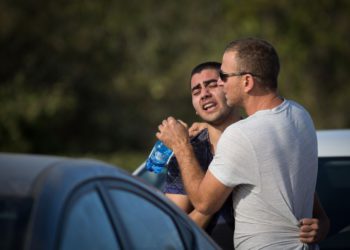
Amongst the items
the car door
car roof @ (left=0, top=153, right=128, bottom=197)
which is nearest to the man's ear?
the car door

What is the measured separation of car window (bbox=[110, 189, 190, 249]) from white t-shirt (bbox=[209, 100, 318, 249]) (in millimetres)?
592

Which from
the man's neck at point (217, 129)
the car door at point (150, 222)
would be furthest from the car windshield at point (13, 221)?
the man's neck at point (217, 129)

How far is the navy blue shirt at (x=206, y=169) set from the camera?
477cm

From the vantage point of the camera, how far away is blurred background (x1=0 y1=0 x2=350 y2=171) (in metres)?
26.9

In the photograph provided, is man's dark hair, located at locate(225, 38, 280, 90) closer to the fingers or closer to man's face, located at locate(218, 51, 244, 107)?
man's face, located at locate(218, 51, 244, 107)

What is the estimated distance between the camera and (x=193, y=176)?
449 cm

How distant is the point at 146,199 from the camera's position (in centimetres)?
370

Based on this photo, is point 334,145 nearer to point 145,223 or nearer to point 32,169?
point 145,223

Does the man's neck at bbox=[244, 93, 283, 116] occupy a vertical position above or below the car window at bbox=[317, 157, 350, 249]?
above

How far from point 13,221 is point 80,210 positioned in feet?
0.85

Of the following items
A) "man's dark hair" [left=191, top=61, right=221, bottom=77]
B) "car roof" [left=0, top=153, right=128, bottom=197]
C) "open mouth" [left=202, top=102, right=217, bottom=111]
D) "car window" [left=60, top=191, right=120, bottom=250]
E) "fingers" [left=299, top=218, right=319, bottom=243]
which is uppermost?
"man's dark hair" [left=191, top=61, right=221, bottom=77]

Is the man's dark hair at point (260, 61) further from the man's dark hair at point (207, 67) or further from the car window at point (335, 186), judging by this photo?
the car window at point (335, 186)

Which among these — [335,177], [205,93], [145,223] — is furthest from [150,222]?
[335,177]

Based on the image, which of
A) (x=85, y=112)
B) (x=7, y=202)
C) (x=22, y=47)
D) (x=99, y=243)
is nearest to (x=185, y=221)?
(x=99, y=243)
